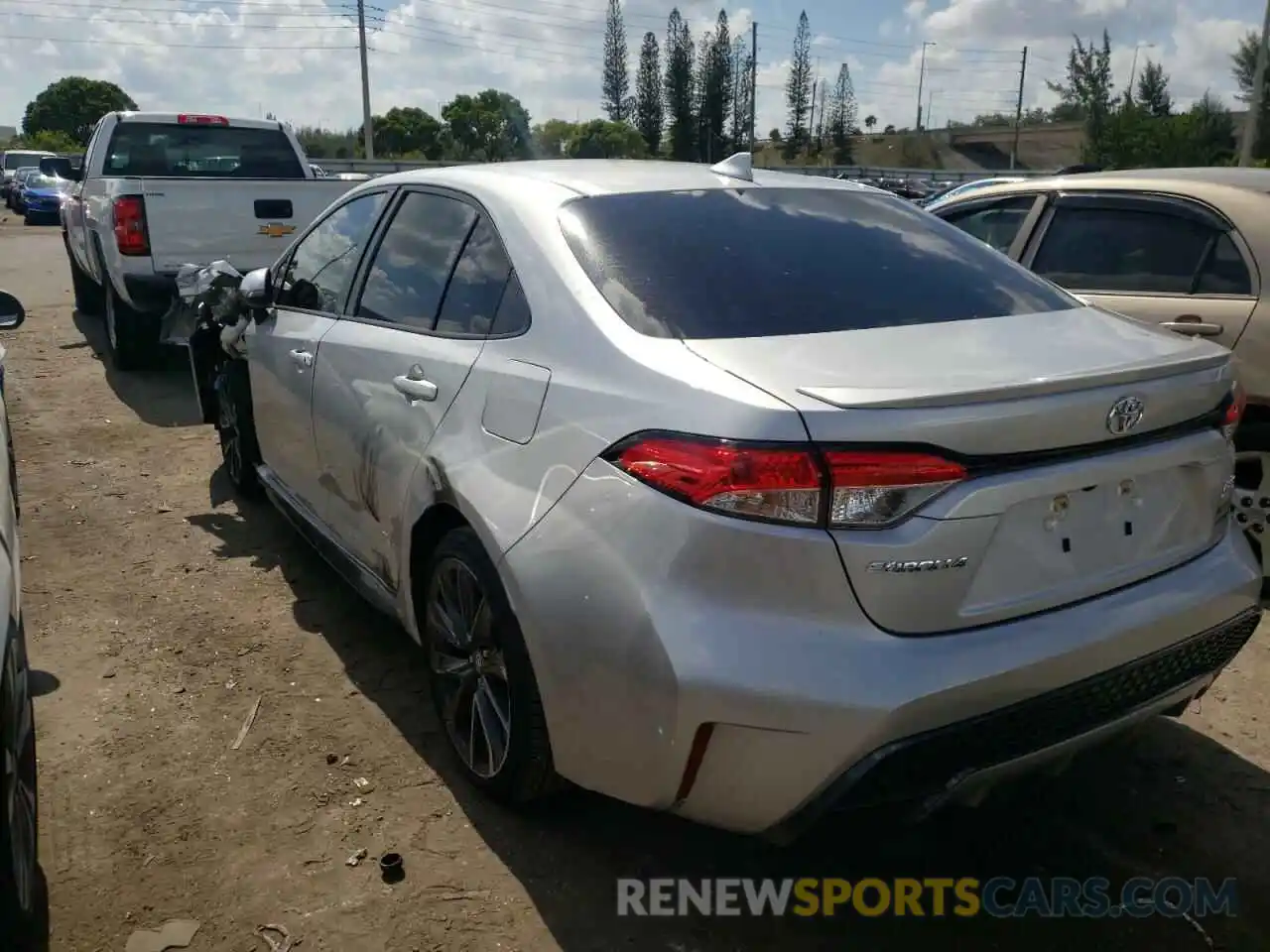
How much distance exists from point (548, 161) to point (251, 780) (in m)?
2.10

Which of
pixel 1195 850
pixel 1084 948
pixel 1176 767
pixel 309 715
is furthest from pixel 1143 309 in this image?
pixel 309 715

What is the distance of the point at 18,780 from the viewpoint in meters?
2.18

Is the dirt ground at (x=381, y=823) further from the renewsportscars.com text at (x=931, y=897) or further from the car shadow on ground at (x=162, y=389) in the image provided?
the car shadow on ground at (x=162, y=389)

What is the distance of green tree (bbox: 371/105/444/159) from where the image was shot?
71062 mm

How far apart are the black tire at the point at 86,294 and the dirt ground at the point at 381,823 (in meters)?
7.99

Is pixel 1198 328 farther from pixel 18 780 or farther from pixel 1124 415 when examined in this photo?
pixel 18 780

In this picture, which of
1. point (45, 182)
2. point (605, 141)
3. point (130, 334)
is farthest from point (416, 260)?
point (605, 141)

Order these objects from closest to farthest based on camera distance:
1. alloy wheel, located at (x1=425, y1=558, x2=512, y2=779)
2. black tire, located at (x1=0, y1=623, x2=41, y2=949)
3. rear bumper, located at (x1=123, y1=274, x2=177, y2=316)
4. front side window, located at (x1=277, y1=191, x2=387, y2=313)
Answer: black tire, located at (x1=0, y1=623, x2=41, y2=949)
alloy wheel, located at (x1=425, y1=558, x2=512, y2=779)
front side window, located at (x1=277, y1=191, x2=387, y2=313)
rear bumper, located at (x1=123, y1=274, x2=177, y2=316)

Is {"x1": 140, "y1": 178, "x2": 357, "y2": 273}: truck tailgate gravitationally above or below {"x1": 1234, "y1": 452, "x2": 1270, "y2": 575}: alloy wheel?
above

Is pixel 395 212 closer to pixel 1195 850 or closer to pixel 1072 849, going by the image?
pixel 1072 849

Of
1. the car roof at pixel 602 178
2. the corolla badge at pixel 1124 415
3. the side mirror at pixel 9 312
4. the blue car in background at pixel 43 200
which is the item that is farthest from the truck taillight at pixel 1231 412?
the blue car in background at pixel 43 200

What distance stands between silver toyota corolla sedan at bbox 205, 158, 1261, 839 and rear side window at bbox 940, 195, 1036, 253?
226 cm

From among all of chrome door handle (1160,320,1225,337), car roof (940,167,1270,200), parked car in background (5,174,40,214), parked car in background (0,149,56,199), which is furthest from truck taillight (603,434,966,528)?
parked car in background (0,149,56,199)

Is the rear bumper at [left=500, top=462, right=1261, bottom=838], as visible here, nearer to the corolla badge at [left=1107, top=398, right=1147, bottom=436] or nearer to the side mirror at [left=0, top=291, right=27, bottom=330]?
the corolla badge at [left=1107, top=398, right=1147, bottom=436]
